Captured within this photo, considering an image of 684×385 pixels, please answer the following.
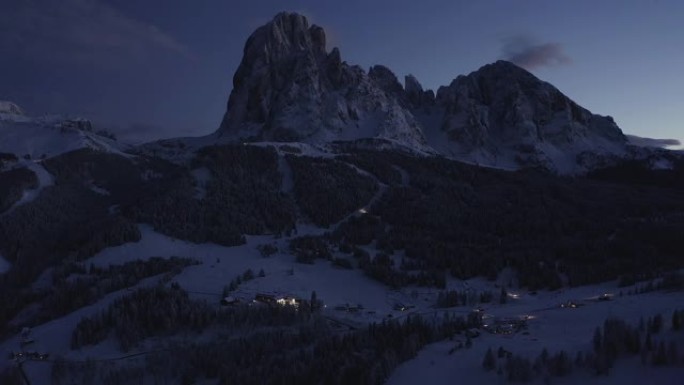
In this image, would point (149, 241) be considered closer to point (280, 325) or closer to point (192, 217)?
point (192, 217)

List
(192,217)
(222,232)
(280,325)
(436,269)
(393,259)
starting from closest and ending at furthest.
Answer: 1. (280,325)
2. (436,269)
3. (393,259)
4. (222,232)
5. (192,217)

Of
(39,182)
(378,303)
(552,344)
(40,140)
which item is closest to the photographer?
(552,344)

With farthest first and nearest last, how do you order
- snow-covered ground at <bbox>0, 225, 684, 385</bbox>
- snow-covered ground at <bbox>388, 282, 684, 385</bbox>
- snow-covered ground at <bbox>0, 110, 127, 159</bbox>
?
snow-covered ground at <bbox>0, 110, 127, 159</bbox> → snow-covered ground at <bbox>0, 225, 684, 385</bbox> → snow-covered ground at <bbox>388, 282, 684, 385</bbox>

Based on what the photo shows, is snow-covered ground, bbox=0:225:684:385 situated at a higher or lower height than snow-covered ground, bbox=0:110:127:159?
lower

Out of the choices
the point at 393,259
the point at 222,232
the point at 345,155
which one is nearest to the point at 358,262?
the point at 393,259

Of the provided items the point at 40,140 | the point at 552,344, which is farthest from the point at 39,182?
the point at 552,344

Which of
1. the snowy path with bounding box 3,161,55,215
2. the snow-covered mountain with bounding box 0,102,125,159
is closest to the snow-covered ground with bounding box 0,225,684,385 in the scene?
the snowy path with bounding box 3,161,55,215

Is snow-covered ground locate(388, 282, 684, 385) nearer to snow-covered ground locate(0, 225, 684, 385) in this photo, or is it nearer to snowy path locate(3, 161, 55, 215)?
snow-covered ground locate(0, 225, 684, 385)

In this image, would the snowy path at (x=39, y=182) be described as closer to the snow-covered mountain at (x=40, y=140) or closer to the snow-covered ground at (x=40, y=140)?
the snow-covered ground at (x=40, y=140)

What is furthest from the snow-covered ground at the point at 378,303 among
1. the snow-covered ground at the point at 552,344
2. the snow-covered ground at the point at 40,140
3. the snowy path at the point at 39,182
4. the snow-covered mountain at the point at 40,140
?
the snow-covered ground at the point at 40,140

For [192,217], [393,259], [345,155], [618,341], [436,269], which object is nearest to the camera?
[618,341]

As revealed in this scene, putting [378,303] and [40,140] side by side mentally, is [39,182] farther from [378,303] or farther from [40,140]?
[378,303]
